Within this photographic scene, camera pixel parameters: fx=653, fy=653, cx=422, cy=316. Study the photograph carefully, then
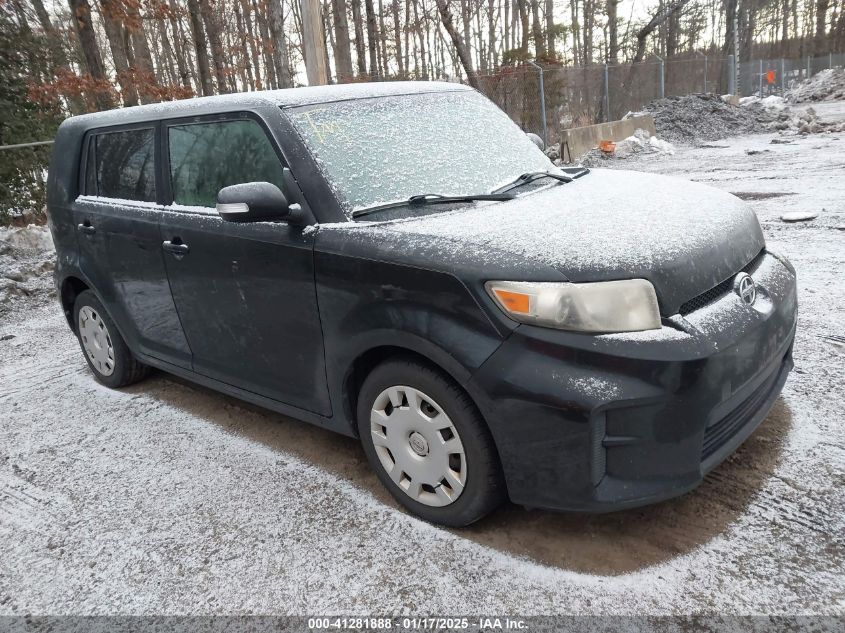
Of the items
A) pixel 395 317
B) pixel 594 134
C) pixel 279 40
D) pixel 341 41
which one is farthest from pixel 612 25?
pixel 395 317

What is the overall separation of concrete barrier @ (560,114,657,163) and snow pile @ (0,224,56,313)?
11.2 meters

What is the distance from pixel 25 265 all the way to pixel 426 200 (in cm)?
752

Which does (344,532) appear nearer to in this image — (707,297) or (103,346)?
(707,297)

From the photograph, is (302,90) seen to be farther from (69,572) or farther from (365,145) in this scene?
(69,572)

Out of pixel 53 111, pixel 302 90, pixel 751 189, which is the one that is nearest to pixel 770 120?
pixel 751 189

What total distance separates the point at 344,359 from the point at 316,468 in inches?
32.6

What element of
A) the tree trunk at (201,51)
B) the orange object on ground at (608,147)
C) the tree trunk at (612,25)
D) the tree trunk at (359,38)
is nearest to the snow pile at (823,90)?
the tree trunk at (612,25)

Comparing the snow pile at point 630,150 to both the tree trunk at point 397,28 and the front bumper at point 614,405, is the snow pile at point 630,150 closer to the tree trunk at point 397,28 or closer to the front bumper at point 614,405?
the front bumper at point 614,405

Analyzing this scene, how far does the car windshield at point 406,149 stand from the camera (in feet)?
9.79

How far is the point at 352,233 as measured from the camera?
2771 millimetres

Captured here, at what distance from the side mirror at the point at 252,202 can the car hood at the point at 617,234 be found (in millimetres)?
499

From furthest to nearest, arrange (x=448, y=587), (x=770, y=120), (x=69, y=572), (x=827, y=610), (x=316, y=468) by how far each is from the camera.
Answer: (x=770, y=120) → (x=316, y=468) → (x=69, y=572) → (x=448, y=587) → (x=827, y=610)

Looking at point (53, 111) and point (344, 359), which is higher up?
point (53, 111)

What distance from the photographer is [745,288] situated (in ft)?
8.61
